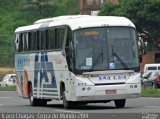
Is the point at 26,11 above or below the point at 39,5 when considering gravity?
below

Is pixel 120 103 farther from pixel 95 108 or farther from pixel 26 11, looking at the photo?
pixel 26 11

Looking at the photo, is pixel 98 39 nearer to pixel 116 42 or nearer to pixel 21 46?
pixel 116 42

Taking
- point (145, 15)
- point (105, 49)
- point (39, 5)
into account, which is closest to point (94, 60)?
point (105, 49)

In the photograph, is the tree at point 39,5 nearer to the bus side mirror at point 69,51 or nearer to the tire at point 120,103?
the tire at point 120,103

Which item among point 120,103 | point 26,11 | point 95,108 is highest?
point 120,103

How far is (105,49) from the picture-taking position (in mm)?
28172

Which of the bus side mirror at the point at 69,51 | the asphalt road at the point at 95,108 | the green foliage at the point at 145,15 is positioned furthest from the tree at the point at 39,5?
the bus side mirror at the point at 69,51

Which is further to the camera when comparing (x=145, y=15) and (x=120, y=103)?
(x=145, y=15)

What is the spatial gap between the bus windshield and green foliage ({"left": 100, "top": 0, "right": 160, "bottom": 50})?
3933cm

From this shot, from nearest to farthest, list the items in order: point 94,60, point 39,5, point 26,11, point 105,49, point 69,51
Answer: point 94,60 → point 105,49 → point 69,51 → point 39,5 → point 26,11

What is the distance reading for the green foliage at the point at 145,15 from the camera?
6838 centimetres

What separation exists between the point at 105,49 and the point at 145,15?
40573 mm

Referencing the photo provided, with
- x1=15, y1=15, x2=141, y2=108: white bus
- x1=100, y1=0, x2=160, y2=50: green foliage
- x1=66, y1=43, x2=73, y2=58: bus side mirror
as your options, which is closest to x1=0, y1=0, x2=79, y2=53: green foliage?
x1=100, y1=0, x2=160, y2=50: green foliage

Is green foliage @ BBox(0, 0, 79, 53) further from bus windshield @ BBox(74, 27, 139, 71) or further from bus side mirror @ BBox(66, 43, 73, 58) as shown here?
bus windshield @ BBox(74, 27, 139, 71)
